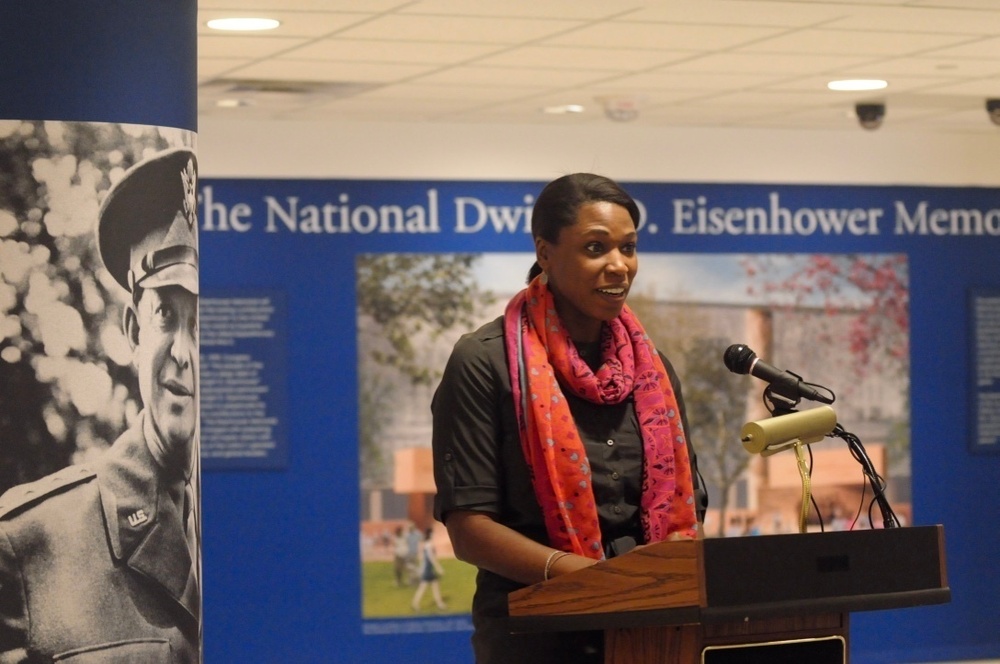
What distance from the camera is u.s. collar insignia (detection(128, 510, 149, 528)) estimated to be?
3.49 m

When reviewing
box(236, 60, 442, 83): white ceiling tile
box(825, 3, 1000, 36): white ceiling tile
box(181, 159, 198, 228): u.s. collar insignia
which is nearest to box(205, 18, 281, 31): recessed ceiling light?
box(236, 60, 442, 83): white ceiling tile

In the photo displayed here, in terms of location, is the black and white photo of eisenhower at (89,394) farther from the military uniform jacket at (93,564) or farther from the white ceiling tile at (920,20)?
the white ceiling tile at (920,20)

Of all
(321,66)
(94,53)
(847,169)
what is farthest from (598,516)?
(847,169)

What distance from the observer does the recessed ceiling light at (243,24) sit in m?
5.36

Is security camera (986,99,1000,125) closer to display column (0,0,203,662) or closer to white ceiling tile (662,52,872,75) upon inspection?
white ceiling tile (662,52,872,75)

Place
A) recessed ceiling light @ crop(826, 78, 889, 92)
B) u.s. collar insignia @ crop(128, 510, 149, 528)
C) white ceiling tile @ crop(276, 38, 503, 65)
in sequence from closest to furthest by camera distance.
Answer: u.s. collar insignia @ crop(128, 510, 149, 528) < white ceiling tile @ crop(276, 38, 503, 65) < recessed ceiling light @ crop(826, 78, 889, 92)

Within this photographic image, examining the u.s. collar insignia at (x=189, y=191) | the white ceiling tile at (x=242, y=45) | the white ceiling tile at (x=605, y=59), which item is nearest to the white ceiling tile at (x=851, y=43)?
the white ceiling tile at (x=605, y=59)

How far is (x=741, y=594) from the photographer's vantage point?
2.41 metres

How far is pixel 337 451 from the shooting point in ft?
25.9

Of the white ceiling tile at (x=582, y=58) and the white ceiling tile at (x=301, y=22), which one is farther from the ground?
the white ceiling tile at (x=582, y=58)

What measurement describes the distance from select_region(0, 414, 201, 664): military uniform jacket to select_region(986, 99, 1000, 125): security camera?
5280mm

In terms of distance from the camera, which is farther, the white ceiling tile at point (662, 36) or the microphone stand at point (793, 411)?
the white ceiling tile at point (662, 36)

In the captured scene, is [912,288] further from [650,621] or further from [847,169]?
[650,621]

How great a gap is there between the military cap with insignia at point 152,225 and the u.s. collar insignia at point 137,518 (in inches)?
19.4
